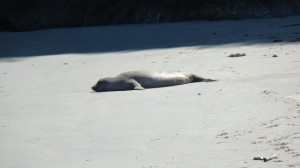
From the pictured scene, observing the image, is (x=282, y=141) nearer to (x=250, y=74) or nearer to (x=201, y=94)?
(x=201, y=94)

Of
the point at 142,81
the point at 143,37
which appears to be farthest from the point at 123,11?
the point at 142,81

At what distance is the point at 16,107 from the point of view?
9367 mm

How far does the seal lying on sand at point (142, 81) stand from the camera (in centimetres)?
1039

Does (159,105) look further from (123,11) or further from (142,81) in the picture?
(123,11)

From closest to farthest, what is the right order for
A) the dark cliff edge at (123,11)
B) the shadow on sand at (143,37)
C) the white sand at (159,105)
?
1. the white sand at (159,105)
2. the shadow on sand at (143,37)
3. the dark cliff edge at (123,11)

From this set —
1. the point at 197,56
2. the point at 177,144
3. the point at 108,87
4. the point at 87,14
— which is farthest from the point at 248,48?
the point at 87,14

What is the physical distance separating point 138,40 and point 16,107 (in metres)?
7.37

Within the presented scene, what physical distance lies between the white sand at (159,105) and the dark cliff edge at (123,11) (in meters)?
2.52

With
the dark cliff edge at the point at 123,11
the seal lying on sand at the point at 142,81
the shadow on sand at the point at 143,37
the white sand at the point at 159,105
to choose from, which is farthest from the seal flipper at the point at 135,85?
the dark cliff edge at the point at 123,11

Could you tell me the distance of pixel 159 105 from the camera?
8.75 meters

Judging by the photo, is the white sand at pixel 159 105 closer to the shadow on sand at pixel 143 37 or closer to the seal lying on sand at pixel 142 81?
the shadow on sand at pixel 143 37

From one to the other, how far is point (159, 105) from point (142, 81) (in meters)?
1.72

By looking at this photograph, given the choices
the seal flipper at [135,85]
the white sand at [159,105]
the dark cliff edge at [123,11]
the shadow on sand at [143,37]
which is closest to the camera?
the white sand at [159,105]

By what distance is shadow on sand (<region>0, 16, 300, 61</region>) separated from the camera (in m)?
15.2
